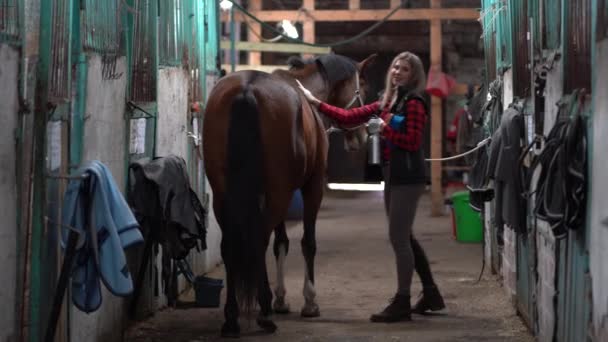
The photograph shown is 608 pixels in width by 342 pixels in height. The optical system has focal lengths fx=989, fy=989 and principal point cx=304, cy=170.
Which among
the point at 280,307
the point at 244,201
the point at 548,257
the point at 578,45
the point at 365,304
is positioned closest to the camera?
the point at 578,45

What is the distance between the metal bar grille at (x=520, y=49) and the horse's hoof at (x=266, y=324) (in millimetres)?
2033

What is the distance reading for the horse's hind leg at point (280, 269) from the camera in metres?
6.75

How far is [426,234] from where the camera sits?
11.7 meters

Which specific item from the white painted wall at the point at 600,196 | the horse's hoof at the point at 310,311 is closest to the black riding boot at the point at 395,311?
the horse's hoof at the point at 310,311

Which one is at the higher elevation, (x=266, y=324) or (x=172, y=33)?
(x=172, y=33)

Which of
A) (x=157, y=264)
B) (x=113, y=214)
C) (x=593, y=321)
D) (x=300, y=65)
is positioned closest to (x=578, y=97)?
(x=593, y=321)

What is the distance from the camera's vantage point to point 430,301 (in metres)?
6.50

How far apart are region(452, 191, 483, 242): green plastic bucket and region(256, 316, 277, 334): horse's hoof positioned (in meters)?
4.66

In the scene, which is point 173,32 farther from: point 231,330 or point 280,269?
point 231,330

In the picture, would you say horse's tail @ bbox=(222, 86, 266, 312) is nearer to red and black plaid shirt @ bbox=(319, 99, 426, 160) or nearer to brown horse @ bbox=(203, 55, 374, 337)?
brown horse @ bbox=(203, 55, 374, 337)

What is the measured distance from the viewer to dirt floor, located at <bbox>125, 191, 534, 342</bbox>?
5891mm

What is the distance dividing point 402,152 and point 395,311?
1.01 m

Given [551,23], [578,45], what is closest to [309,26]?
[551,23]

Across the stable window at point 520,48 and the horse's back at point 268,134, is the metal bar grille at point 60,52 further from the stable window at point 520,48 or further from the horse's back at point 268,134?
the stable window at point 520,48
